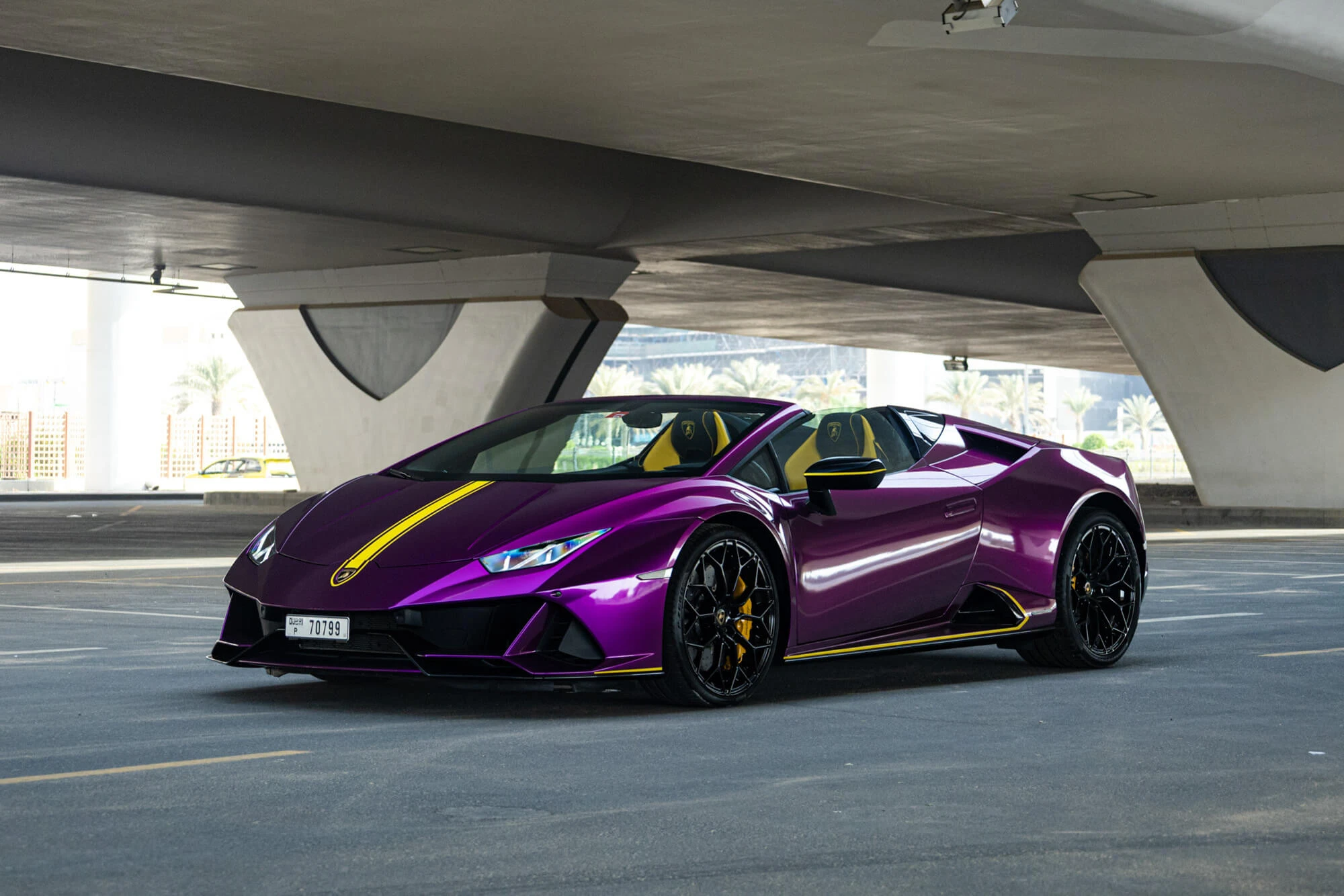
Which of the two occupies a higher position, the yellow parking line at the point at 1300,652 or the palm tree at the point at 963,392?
the palm tree at the point at 963,392

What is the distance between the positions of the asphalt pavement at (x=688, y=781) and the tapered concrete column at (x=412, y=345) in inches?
893

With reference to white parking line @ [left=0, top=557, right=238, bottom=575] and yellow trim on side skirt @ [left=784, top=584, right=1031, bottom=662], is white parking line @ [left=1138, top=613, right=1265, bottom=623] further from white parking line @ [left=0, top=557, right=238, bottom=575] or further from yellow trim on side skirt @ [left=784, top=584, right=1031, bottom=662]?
white parking line @ [left=0, top=557, right=238, bottom=575]

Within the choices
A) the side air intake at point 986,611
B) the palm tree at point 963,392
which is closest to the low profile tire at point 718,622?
the side air intake at point 986,611

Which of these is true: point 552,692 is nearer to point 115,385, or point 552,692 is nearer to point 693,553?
point 693,553

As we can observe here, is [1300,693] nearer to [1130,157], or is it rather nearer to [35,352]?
[1130,157]

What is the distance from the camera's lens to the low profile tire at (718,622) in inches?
261

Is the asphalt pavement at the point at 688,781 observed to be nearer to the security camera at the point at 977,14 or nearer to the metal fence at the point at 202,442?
the security camera at the point at 977,14

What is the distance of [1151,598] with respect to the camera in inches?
502

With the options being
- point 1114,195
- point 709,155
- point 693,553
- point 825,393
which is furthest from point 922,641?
point 825,393

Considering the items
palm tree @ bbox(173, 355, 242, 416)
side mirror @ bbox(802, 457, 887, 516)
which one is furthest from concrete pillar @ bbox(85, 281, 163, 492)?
side mirror @ bbox(802, 457, 887, 516)

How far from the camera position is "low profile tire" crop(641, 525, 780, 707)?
6.62 meters

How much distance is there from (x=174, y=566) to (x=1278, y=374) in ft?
56.9

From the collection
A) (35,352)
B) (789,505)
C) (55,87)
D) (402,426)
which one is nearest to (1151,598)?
(789,505)

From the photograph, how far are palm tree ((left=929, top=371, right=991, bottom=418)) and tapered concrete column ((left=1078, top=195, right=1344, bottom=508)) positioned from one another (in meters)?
94.1
